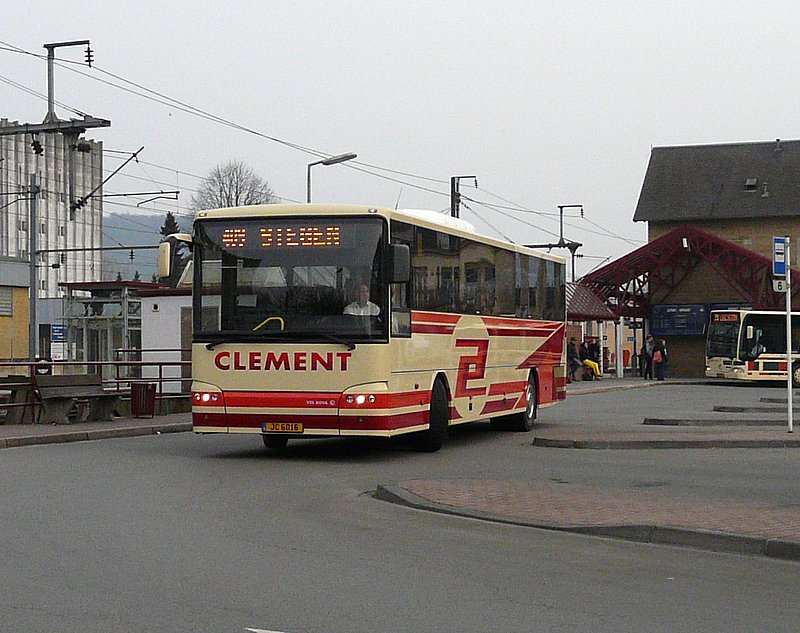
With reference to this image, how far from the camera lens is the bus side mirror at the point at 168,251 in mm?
17641

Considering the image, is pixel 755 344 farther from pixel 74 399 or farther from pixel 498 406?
pixel 74 399

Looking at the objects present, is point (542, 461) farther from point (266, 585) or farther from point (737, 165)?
point (737, 165)

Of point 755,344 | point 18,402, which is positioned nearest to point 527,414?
point 18,402

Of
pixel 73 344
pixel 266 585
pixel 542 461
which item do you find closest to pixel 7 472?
pixel 542 461

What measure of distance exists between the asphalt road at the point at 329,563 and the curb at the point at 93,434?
11.6 ft

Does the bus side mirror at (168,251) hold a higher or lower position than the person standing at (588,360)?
higher

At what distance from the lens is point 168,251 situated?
17688 mm

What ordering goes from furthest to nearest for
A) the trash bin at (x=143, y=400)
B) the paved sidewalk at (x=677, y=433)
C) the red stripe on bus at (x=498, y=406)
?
the trash bin at (x=143, y=400) → the red stripe on bus at (x=498, y=406) → the paved sidewalk at (x=677, y=433)

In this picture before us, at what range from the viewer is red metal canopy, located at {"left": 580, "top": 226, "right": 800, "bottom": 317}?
2405 inches

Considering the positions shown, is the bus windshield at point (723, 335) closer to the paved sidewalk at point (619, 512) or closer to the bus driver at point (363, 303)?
the bus driver at point (363, 303)

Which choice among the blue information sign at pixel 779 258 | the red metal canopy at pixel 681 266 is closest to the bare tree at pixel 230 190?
the red metal canopy at pixel 681 266

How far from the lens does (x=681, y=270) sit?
64.9 metres

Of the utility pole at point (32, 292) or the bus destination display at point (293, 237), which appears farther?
the utility pole at point (32, 292)

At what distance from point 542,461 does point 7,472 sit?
22.9 ft
